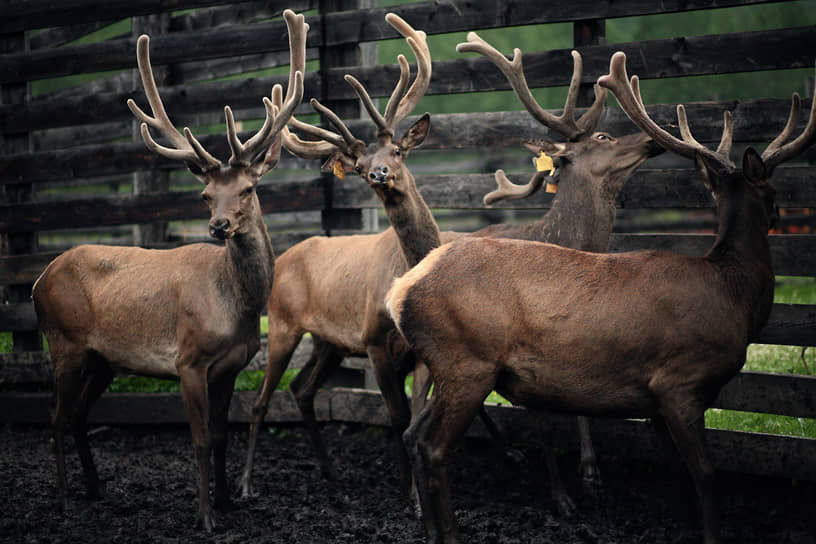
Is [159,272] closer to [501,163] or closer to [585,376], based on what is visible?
[585,376]

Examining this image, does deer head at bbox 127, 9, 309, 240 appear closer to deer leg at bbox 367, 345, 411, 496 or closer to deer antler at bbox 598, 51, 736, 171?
deer leg at bbox 367, 345, 411, 496

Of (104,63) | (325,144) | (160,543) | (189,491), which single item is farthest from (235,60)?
(160,543)

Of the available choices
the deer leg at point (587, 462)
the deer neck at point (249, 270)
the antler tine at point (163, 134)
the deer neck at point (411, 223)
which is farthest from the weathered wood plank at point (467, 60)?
the deer leg at point (587, 462)

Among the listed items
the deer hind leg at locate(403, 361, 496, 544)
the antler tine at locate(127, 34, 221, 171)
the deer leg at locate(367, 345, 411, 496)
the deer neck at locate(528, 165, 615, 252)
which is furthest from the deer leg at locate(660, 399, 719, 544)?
the antler tine at locate(127, 34, 221, 171)

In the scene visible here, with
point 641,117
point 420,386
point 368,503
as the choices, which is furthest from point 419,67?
point 368,503

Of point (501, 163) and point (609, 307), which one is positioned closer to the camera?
point (609, 307)

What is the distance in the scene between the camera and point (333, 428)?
7.18 meters

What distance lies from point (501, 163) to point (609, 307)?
43.8ft

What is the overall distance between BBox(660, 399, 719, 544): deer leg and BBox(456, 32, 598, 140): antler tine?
2112 mm

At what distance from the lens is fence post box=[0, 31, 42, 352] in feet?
25.5

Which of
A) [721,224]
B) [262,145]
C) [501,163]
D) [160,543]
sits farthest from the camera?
[501,163]

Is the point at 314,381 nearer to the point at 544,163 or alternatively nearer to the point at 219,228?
the point at 219,228

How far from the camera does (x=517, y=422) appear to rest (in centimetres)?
604

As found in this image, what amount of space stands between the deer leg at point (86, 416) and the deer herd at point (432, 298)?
0.01 meters
